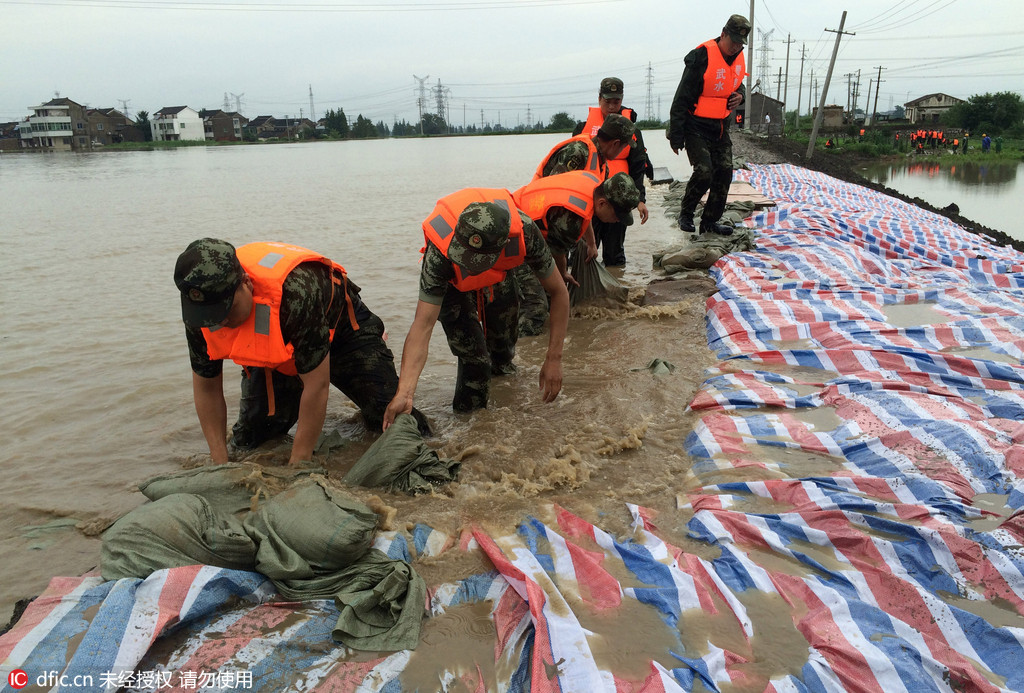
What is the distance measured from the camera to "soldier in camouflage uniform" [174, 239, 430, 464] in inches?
95.4

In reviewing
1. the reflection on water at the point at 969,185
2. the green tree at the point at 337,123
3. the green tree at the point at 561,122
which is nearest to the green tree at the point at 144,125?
the green tree at the point at 337,123

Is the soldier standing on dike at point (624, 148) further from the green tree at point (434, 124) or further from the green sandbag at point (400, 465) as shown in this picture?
the green tree at point (434, 124)

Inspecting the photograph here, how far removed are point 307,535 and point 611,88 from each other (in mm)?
5221

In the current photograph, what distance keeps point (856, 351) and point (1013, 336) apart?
85 centimetres

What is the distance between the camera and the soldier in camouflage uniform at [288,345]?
2.42 metres

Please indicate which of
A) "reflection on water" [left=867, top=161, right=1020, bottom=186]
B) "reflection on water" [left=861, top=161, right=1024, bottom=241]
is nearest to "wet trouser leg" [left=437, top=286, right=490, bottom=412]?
"reflection on water" [left=861, top=161, right=1024, bottom=241]

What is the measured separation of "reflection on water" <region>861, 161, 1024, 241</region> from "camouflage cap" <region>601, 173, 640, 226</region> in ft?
27.8

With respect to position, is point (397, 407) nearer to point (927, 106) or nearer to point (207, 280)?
point (207, 280)

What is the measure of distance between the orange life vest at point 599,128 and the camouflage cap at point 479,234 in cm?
318

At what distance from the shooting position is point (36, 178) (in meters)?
22.5

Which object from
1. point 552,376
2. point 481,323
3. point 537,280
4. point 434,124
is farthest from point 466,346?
point 434,124

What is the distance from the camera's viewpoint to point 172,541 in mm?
2062

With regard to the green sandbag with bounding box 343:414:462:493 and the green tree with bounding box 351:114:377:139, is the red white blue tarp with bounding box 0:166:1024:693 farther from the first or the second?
the green tree with bounding box 351:114:377:139

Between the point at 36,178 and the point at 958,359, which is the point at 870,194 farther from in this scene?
the point at 36,178
